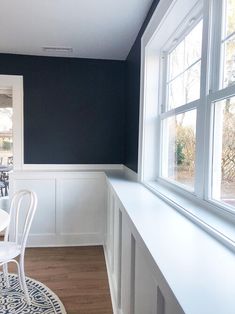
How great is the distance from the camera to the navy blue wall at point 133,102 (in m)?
2.84

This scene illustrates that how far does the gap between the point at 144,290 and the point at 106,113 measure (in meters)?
2.81

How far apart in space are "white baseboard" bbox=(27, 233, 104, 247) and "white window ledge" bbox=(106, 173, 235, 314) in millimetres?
2075

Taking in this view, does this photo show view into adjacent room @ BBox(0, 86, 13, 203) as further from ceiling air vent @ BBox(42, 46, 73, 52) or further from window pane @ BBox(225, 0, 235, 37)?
window pane @ BBox(225, 0, 235, 37)

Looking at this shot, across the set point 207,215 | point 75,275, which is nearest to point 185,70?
point 207,215

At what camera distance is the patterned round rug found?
2095 mm

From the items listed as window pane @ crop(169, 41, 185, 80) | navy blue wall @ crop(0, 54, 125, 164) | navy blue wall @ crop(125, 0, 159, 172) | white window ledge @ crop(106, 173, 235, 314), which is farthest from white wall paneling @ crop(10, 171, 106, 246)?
white window ledge @ crop(106, 173, 235, 314)

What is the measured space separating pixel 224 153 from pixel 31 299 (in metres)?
1.93

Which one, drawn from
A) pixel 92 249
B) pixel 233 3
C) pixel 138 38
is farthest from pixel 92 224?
pixel 233 3

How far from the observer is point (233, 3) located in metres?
1.35

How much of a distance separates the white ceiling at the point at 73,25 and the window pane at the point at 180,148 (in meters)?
1.03

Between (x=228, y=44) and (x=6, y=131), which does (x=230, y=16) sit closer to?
(x=228, y=44)

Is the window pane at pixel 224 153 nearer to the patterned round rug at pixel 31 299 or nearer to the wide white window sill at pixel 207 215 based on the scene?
the wide white window sill at pixel 207 215

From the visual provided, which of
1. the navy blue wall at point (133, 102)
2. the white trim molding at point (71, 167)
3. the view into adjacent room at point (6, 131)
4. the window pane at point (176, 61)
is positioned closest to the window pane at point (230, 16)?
the window pane at point (176, 61)

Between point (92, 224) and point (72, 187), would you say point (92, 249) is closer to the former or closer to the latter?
point (92, 224)
